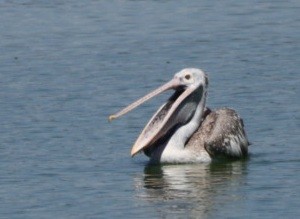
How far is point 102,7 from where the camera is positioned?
24922mm

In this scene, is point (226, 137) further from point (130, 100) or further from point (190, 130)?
point (130, 100)

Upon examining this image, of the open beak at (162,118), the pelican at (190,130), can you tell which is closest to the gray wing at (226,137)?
the pelican at (190,130)

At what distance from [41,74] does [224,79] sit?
2430 millimetres

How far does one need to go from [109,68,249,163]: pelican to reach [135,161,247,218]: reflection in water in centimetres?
13

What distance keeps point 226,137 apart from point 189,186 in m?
1.31

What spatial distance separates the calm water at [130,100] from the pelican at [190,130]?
0.18 metres

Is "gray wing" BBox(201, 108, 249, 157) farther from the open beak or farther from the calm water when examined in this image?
the open beak

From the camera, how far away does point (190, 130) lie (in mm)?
15430

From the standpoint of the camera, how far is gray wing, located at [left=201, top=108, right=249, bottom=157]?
1523cm

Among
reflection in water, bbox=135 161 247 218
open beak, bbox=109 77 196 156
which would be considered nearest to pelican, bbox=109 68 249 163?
open beak, bbox=109 77 196 156

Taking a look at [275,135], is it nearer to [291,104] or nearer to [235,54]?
[291,104]

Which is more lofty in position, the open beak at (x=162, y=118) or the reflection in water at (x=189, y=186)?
the open beak at (x=162, y=118)

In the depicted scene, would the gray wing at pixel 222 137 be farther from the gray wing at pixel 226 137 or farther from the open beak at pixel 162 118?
the open beak at pixel 162 118

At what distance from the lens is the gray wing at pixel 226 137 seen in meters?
15.2
